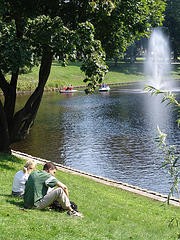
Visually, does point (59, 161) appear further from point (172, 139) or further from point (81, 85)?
point (81, 85)

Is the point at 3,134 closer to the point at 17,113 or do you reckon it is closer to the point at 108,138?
the point at 17,113

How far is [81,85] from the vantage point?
78688 mm

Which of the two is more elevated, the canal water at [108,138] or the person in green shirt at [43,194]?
the person in green shirt at [43,194]

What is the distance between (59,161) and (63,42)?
36.2 ft

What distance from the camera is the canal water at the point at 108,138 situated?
75.3 feet

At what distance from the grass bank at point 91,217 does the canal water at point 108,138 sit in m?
1.79

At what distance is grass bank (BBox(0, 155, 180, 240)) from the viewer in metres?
8.80

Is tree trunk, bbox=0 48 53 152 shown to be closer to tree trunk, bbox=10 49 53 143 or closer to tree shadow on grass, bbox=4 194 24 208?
tree trunk, bbox=10 49 53 143

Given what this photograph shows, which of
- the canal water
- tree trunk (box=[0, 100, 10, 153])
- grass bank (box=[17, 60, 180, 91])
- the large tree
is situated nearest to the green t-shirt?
the canal water

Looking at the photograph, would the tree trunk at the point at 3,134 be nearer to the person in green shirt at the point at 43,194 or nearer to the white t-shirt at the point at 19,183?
the white t-shirt at the point at 19,183

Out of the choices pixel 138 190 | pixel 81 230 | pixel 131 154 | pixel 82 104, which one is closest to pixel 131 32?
pixel 138 190

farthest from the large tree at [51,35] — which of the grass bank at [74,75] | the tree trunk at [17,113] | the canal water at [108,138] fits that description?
the grass bank at [74,75]

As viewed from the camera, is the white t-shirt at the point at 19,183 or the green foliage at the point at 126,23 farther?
the green foliage at the point at 126,23

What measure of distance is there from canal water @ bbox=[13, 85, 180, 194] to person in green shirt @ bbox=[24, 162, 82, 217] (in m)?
3.36
